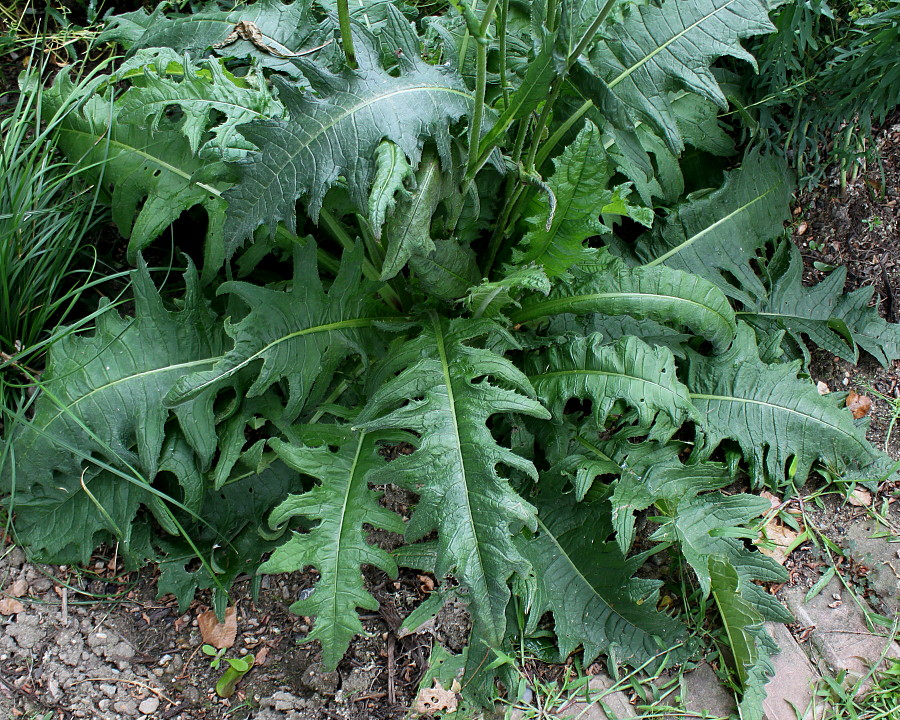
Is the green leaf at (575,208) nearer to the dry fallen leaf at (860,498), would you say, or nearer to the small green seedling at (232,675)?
the dry fallen leaf at (860,498)

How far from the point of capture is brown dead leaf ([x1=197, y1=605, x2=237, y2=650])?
1807mm

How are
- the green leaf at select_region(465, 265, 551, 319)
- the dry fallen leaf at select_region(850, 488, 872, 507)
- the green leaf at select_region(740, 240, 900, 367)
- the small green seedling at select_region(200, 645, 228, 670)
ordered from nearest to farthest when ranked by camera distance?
the green leaf at select_region(465, 265, 551, 319)
the small green seedling at select_region(200, 645, 228, 670)
the dry fallen leaf at select_region(850, 488, 872, 507)
the green leaf at select_region(740, 240, 900, 367)

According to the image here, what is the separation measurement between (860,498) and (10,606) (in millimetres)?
2365

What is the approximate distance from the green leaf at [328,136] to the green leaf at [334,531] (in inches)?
23.8

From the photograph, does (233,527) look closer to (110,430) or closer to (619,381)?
(110,430)

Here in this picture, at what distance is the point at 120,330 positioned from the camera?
1.79 meters

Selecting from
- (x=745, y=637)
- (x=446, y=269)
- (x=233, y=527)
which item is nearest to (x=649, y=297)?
(x=446, y=269)

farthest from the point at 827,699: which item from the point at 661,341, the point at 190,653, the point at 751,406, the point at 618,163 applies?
the point at 190,653

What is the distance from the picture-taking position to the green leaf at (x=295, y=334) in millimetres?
1604

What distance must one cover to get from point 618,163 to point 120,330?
1.43 metres

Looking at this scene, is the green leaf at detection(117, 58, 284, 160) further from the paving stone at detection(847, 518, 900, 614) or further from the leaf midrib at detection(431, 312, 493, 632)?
the paving stone at detection(847, 518, 900, 614)

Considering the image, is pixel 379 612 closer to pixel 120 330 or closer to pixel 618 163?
pixel 120 330

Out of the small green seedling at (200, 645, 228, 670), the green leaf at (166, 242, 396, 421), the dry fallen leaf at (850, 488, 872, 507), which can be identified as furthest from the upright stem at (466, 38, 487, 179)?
the dry fallen leaf at (850, 488, 872, 507)

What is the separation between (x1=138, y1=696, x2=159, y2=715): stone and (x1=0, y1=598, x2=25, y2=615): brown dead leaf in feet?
1.35
